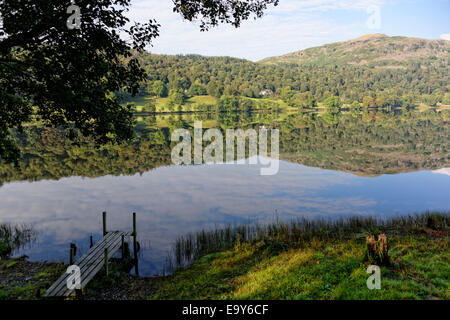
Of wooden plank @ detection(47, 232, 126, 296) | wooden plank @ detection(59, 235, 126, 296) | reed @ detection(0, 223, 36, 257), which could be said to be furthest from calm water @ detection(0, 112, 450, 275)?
wooden plank @ detection(59, 235, 126, 296)

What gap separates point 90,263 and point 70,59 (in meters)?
10.1

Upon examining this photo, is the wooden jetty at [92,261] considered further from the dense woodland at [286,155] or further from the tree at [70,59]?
the dense woodland at [286,155]

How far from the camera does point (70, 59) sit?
11180mm

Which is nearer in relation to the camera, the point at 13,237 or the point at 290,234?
the point at 290,234

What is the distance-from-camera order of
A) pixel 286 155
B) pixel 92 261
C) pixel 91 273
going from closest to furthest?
pixel 91 273 → pixel 92 261 → pixel 286 155

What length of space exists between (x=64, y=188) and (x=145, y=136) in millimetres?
46070

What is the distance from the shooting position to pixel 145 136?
81750 millimetres

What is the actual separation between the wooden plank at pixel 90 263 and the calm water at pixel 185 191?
212cm

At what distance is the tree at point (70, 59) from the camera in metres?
10.4

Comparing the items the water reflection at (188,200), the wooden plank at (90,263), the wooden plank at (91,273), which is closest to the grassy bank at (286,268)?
the wooden plank at (91,273)

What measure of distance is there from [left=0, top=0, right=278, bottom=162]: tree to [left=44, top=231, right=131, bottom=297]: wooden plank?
19.2ft

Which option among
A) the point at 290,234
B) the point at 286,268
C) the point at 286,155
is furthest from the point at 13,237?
the point at 286,155

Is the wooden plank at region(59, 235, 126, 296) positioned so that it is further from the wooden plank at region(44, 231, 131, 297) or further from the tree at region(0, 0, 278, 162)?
the tree at region(0, 0, 278, 162)

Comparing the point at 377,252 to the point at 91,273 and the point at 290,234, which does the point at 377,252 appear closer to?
the point at 290,234
